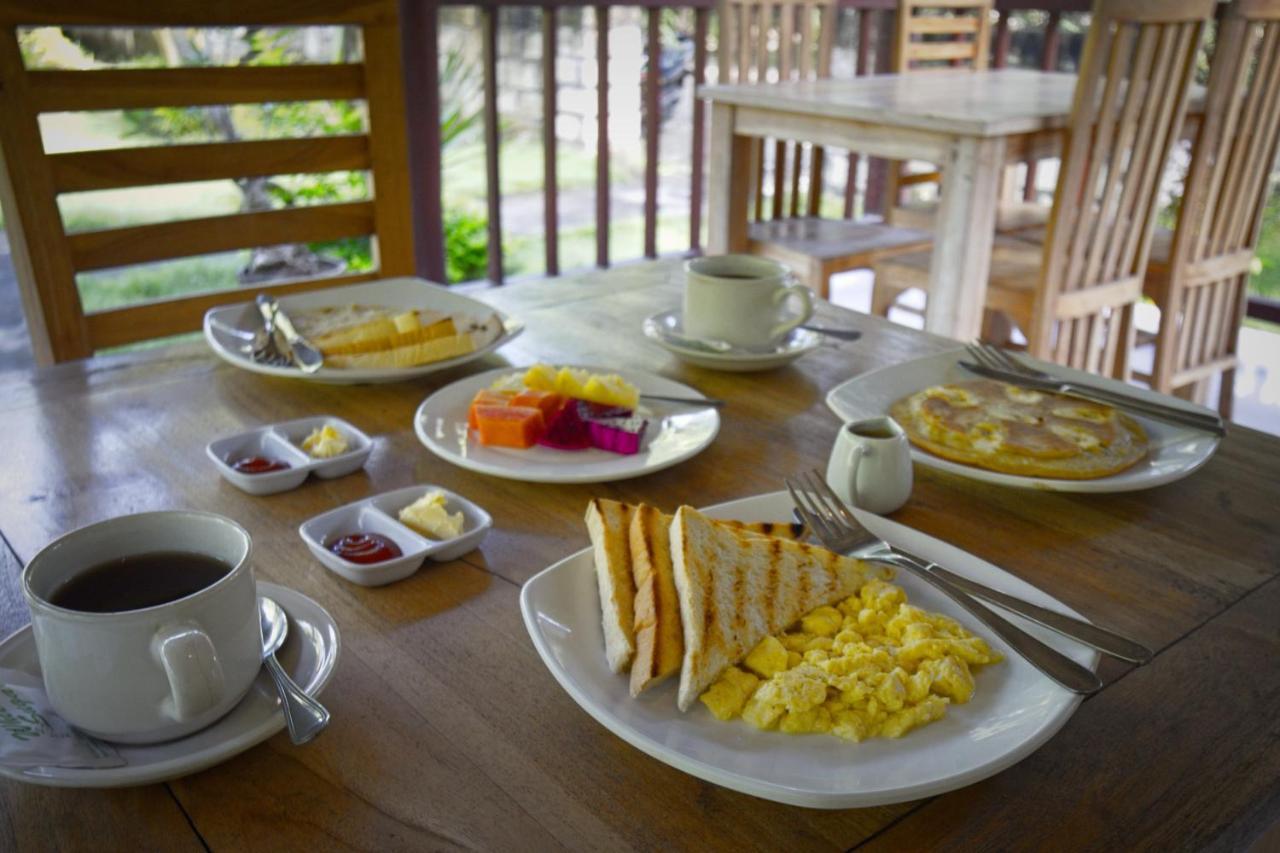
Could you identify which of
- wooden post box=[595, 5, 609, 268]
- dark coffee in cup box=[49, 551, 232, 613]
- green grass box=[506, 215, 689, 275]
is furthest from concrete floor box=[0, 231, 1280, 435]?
dark coffee in cup box=[49, 551, 232, 613]

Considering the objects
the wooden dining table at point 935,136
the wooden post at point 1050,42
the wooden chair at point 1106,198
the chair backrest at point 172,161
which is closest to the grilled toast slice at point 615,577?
the chair backrest at point 172,161

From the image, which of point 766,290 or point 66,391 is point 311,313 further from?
point 766,290

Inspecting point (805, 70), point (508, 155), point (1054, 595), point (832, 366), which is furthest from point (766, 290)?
point (508, 155)

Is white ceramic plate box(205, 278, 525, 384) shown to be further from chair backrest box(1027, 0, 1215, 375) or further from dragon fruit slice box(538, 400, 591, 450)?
chair backrest box(1027, 0, 1215, 375)

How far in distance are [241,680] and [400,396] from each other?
2.10 feet

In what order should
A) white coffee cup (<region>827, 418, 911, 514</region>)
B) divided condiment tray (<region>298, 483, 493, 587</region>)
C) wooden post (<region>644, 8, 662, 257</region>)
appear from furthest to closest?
wooden post (<region>644, 8, 662, 257</region>) < white coffee cup (<region>827, 418, 911, 514</region>) < divided condiment tray (<region>298, 483, 493, 587</region>)

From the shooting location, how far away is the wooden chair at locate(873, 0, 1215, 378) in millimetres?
2541

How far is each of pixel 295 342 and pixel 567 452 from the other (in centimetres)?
43

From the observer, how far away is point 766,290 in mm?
1302

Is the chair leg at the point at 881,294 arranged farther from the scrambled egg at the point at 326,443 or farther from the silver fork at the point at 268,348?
the scrambled egg at the point at 326,443

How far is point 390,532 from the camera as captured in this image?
88cm

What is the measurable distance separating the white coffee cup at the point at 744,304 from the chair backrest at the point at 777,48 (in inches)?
85.2

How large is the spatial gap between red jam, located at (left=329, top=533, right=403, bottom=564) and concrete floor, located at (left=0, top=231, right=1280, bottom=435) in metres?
2.65

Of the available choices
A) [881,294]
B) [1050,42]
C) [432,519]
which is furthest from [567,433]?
[1050,42]
